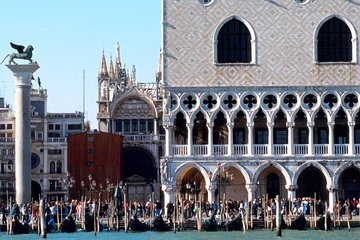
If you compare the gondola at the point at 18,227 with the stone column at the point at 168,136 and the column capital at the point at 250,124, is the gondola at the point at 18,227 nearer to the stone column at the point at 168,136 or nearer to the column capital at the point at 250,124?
the stone column at the point at 168,136

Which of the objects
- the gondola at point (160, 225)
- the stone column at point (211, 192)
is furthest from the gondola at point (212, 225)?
the stone column at point (211, 192)

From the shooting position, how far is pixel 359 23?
64.7 metres

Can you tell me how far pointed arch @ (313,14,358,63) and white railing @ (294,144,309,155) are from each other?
12.0ft

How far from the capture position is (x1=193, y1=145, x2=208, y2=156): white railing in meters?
65.0

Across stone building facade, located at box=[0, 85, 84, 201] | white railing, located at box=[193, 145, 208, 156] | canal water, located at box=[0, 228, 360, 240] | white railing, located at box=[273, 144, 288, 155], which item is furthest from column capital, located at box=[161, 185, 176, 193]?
stone building facade, located at box=[0, 85, 84, 201]

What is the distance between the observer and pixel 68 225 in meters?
57.8

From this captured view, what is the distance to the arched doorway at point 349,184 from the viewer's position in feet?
216

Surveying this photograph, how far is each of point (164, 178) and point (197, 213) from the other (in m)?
6.36

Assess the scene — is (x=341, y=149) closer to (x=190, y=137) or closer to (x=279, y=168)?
(x=279, y=168)

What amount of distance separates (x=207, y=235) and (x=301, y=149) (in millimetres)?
10639

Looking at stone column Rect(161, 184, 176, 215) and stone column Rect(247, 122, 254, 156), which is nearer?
stone column Rect(247, 122, 254, 156)

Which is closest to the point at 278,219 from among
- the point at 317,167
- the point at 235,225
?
the point at 235,225

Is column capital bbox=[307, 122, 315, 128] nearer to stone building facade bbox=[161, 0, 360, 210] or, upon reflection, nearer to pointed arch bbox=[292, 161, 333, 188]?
Result: stone building facade bbox=[161, 0, 360, 210]

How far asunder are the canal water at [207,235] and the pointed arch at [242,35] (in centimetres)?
995
